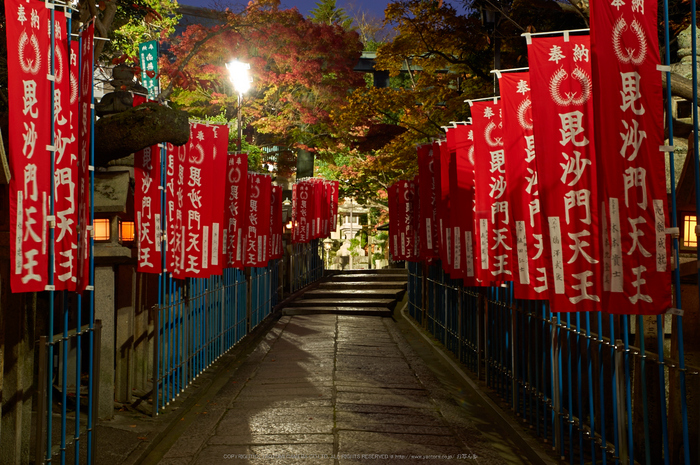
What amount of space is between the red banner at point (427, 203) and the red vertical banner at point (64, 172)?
9200mm

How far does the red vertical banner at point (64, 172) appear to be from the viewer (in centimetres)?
575

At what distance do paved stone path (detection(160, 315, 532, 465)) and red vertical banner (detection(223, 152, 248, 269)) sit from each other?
251 cm

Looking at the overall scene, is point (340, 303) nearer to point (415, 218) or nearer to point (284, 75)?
point (415, 218)

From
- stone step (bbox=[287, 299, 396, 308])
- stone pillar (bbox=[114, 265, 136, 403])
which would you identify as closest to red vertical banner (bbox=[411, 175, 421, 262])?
stone step (bbox=[287, 299, 396, 308])

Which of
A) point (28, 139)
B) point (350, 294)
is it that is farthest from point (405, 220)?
point (28, 139)

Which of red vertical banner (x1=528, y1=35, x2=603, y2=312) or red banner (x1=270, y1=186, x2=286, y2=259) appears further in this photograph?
red banner (x1=270, y1=186, x2=286, y2=259)

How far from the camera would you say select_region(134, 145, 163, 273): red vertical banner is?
9.34 metres

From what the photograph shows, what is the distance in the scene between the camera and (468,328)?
12930 mm

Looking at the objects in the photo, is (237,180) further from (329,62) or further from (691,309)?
(329,62)

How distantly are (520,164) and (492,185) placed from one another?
166 cm

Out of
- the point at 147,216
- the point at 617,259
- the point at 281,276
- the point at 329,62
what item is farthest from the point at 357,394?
the point at 329,62

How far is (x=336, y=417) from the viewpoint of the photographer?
30.6 ft

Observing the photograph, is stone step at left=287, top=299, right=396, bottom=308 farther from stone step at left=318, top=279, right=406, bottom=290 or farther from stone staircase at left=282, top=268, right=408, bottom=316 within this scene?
stone step at left=318, top=279, right=406, bottom=290

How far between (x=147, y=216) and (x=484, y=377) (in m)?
6.71
